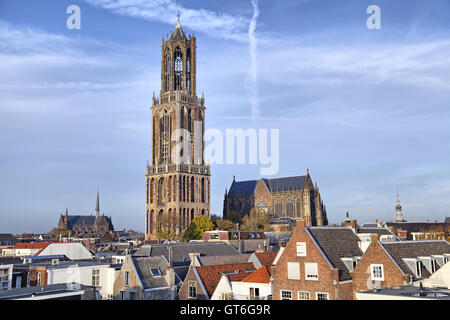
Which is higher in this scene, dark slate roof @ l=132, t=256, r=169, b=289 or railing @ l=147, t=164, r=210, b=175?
railing @ l=147, t=164, r=210, b=175

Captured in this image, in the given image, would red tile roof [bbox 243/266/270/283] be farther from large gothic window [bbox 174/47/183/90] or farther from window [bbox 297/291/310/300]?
large gothic window [bbox 174/47/183/90]

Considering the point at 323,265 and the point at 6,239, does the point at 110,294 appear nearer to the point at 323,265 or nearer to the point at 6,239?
the point at 323,265

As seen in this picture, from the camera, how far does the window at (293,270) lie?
32062 millimetres

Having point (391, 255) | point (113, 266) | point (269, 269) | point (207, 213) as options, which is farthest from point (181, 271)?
point (207, 213)

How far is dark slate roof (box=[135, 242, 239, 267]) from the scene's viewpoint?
186ft

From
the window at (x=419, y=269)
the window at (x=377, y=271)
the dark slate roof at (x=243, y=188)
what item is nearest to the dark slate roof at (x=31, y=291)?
the window at (x=377, y=271)

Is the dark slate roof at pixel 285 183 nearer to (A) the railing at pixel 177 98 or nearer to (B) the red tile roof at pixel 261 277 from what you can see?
(A) the railing at pixel 177 98

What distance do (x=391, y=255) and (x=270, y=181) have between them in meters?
158

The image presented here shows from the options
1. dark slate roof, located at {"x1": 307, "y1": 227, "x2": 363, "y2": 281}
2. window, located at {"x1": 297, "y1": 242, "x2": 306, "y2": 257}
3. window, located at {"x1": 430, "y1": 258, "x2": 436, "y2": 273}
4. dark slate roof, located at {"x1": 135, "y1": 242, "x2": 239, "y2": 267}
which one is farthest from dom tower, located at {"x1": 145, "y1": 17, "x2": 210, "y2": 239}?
window, located at {"x1": 430, "y1": 258, "x2": 436, "y2": 273}

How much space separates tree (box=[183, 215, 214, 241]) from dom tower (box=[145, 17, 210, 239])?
13454mm

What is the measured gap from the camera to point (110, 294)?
42750 mm

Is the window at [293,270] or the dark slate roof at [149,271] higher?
the window at [293,270]

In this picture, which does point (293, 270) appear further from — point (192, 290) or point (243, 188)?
point (243, 188)

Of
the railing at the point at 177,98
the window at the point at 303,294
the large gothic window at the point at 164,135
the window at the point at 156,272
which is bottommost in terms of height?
the window at the point at 303,294
